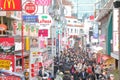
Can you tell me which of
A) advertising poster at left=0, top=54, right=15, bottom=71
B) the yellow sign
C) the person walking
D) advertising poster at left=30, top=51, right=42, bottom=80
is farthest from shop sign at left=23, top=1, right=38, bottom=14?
the person walking

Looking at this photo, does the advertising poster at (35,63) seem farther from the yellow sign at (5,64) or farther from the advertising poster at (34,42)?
the yellow sign at (5,64)

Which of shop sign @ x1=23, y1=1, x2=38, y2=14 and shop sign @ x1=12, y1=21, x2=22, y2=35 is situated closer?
shop sign @ x1=23, y1=1, x2=38, y2=14

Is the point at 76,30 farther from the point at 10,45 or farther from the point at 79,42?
the point at 10,45

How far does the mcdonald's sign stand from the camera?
16.4m

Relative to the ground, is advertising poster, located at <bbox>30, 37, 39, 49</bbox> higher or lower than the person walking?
higher

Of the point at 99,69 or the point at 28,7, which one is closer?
the point at 28,7

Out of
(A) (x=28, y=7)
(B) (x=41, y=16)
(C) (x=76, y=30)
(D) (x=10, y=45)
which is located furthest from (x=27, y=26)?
(C) (x=76, y=30)

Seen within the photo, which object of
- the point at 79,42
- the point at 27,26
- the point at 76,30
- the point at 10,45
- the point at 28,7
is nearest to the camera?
the point at 10,45

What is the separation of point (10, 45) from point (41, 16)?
34.9 ft

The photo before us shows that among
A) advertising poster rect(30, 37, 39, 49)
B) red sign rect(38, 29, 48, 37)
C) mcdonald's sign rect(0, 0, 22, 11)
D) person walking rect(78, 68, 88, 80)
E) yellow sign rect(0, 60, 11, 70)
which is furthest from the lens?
advertising poster rect(30, 37, 39, 49)

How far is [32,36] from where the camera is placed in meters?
40.1

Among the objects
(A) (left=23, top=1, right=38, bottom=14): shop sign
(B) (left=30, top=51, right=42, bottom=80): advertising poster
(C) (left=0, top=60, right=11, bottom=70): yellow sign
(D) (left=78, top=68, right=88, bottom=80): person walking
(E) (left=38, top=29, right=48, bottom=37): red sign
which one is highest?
(A) (left=23, top=1, right=38, bottom=14): shop sign

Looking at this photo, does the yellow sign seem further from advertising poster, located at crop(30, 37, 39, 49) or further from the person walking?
advertising poster, located at crop(30, 37, 39, 49)

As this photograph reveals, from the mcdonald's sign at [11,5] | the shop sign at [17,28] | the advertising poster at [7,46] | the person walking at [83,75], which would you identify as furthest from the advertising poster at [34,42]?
the mcdonald's sign at [11,5]
